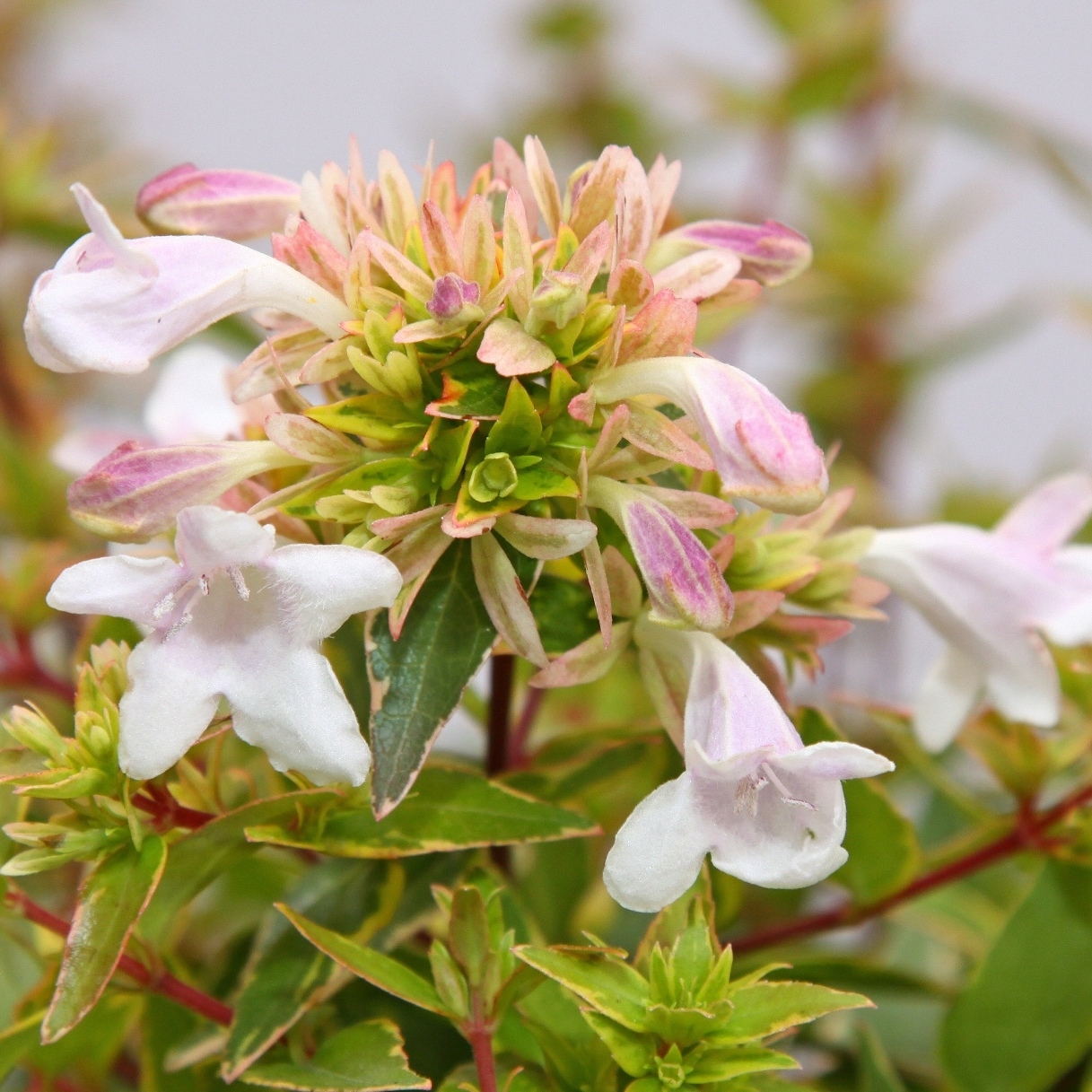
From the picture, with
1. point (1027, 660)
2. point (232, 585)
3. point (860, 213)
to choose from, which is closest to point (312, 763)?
point (232, 585)

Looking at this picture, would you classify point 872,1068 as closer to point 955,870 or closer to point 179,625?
point 955,870

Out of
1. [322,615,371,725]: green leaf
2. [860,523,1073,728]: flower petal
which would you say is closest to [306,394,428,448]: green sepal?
[322,615,371,725]: green leaf

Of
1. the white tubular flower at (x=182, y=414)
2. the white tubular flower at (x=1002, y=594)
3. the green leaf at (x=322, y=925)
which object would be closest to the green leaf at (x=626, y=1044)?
the green leaf at (x=322, y=925)

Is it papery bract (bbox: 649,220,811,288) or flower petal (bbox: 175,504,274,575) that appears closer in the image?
flower petal (bbox: 175,504,274,575)

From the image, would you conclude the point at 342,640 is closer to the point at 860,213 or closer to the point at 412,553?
the point at 412,553

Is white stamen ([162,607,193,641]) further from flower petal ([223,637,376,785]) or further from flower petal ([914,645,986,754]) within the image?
flower petal ([914,645,986,754])
